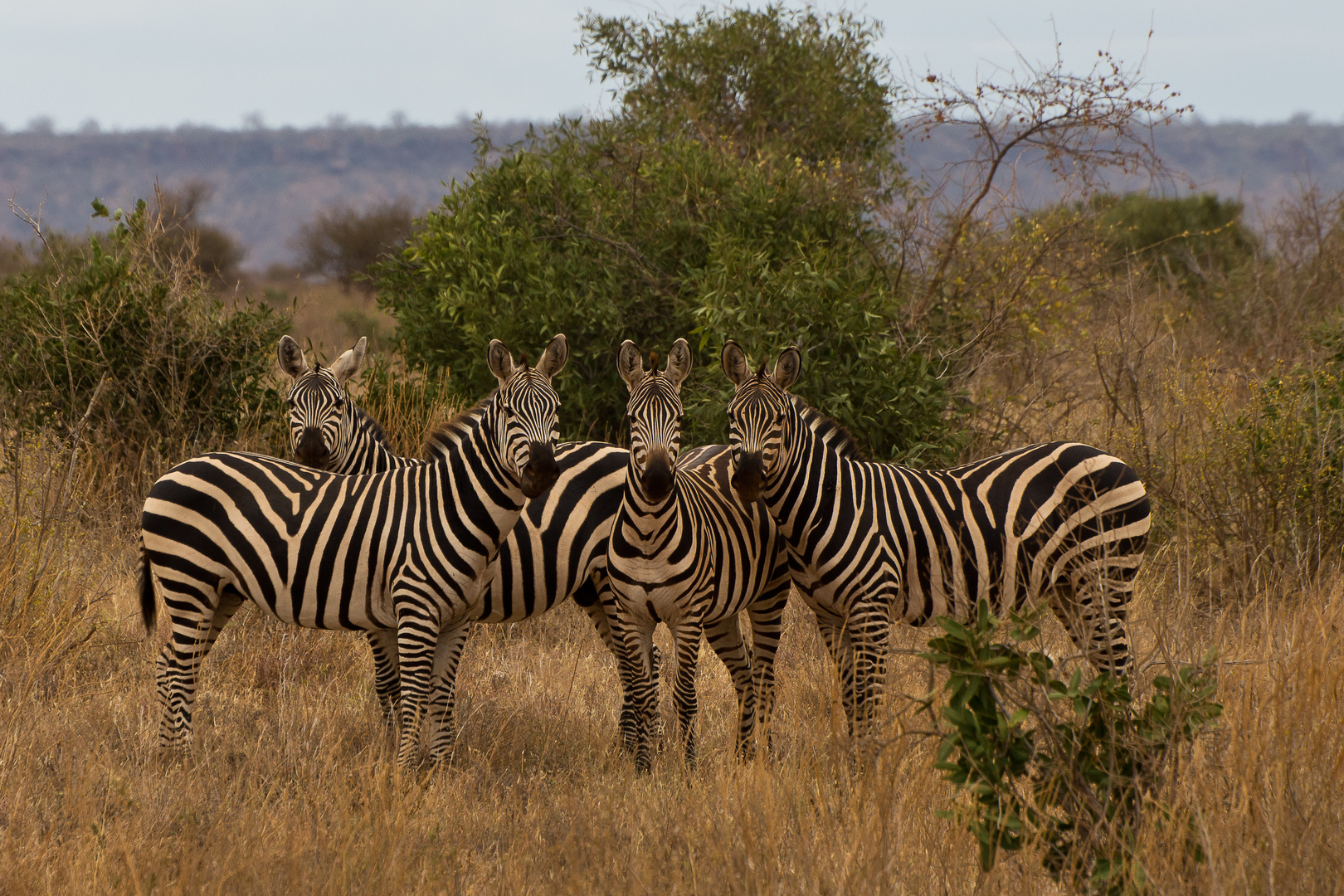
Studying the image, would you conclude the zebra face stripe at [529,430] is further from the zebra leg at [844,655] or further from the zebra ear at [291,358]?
the zebra ear at [291,358]

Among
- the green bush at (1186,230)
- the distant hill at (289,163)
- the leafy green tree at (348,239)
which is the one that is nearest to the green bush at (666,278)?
the green bush at (1186,230)

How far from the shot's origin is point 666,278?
894cm

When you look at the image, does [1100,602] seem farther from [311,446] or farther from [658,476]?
[311,446]

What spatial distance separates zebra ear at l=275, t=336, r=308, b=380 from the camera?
6.03 meters

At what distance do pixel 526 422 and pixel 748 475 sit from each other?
97 centimetres

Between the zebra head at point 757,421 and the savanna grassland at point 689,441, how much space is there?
3.41 ft

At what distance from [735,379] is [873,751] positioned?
1893mm

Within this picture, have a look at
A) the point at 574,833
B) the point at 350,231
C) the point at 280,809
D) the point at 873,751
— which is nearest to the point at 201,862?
the point at 280,809

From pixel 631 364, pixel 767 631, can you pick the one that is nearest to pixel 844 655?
→ pixel 767 631

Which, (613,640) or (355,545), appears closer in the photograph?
(355,545)

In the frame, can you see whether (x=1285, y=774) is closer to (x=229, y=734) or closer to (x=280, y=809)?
(x=280, y=809)

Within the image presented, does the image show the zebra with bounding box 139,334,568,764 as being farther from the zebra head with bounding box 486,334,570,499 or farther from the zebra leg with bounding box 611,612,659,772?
the zebra leg with bounding box 611,612,659,772

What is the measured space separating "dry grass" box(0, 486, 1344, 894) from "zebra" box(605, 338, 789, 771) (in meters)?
0.23

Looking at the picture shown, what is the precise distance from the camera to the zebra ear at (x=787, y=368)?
15.9 ft
